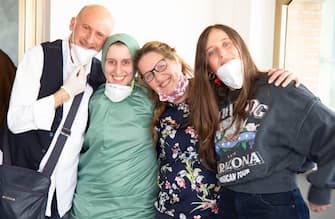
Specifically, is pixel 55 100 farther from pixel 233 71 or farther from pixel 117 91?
pixel 233 71

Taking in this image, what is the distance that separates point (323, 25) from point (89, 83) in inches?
62.0

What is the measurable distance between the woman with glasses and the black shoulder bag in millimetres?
443

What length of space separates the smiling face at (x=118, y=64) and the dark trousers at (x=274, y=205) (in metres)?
0.68

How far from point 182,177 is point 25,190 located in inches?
24.7

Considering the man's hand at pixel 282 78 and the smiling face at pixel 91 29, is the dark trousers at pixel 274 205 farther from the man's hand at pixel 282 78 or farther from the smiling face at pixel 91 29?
the smiling face at pixel 91 29

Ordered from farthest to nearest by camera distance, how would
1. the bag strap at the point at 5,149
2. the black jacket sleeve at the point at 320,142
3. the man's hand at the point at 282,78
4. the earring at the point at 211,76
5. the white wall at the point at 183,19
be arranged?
the white wall at the point at 183,19 < the bag strap at the point at 5,149 < the earring at the point at 211,76 < the man's hand at the point at 282,78 < the black jacket sleeve at the point at 320,142

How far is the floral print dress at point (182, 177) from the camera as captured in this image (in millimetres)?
1549

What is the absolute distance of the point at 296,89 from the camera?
4.25 ft

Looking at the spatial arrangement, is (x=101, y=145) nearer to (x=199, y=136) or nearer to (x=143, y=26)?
(x=199, y=136)

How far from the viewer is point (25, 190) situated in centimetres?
155

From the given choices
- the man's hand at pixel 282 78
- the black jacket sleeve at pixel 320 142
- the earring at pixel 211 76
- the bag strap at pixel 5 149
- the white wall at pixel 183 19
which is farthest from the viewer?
the white wall at pixel 183 19

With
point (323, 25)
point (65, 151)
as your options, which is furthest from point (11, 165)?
point (323, 25)

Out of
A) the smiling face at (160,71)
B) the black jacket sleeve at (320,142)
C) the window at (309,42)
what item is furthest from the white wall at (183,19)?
the black jacket sleeve at (320,142)

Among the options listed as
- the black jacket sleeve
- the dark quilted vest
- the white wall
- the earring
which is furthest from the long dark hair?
the white wall
